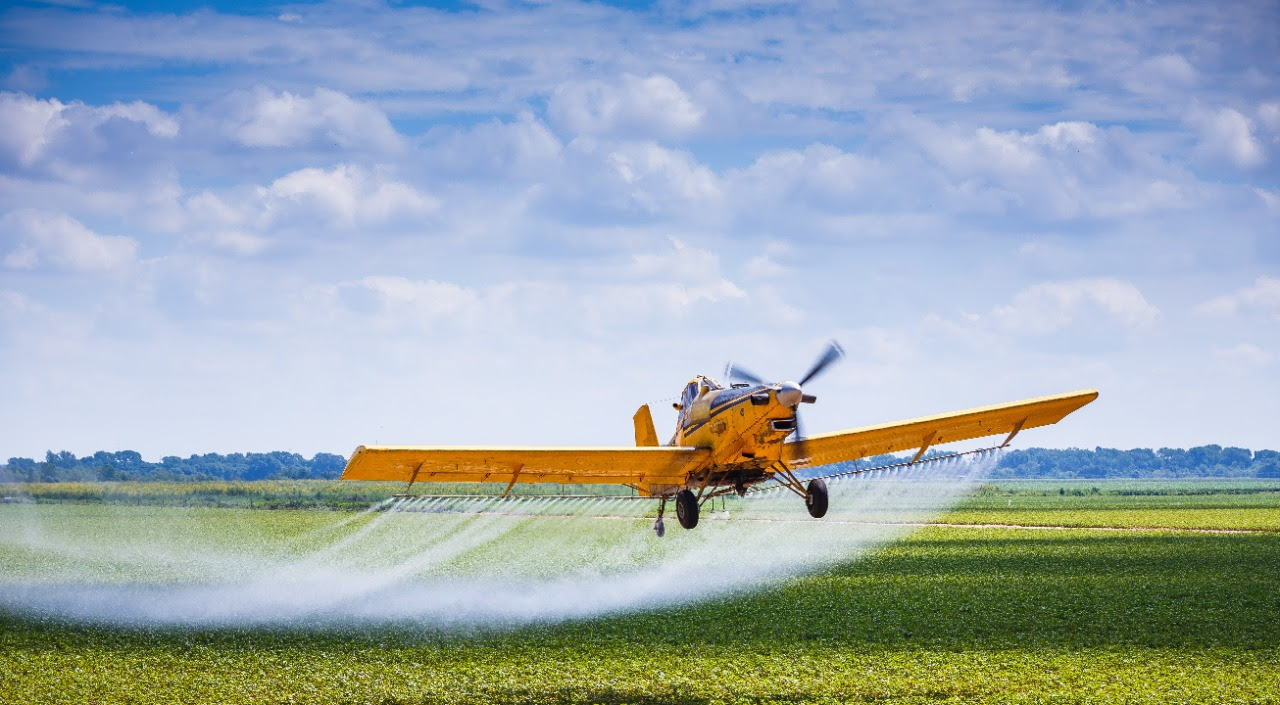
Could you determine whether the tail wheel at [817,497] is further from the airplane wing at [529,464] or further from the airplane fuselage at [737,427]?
the airplane wing at [529,464]

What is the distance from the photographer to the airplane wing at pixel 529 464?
29.5 meters

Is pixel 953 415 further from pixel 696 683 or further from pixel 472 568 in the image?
pixel 472 568

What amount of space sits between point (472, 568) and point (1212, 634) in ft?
115

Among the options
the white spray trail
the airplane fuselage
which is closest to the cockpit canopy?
the airplane fuselage

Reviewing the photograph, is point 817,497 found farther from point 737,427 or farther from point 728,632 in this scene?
point 728,632

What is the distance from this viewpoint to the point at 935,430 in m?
34.0

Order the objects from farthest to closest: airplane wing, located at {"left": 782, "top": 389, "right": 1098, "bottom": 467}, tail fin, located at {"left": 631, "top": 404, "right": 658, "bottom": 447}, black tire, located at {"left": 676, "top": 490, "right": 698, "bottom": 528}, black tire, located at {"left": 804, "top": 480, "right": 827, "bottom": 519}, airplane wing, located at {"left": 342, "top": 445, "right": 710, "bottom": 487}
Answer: tail fin, located at {"left": 631, "top": 404, "right": 658, "bottom": 447} < airplane wing, located at {"left": 782, "top": 389, "right": 1098, "bottom": 467} < black tire, located at {"left": 676, "top": 490, "right": 698, "bottom": 528} < black tire, located at {"left": 804, "top": 480, "right": 827, "bottom": 519} < airplane wing, located at {"left": 342, "top": 445, "right": 710, "bottom": 487}

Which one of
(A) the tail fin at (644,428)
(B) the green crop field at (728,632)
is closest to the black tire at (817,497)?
(B) the green crop field at (728,632)

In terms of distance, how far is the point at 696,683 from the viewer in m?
30.8

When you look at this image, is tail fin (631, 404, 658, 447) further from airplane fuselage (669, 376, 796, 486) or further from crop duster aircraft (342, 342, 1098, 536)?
airplane fuselage (669, 376, 796, 486)

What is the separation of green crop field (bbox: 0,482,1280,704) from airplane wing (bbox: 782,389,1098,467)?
18.0 ft

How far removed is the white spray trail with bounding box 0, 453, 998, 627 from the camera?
46125 millimetres

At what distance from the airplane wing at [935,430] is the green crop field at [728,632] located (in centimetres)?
548

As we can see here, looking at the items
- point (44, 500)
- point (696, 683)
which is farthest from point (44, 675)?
point (44, 500)
